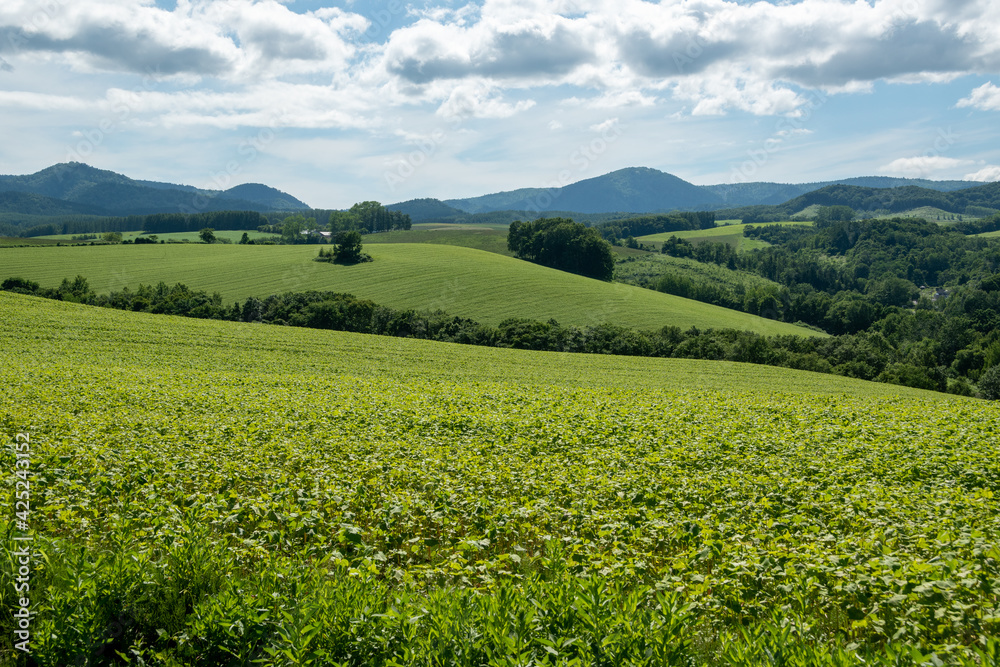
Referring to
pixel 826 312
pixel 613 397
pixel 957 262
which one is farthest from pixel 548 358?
pixel 957 262

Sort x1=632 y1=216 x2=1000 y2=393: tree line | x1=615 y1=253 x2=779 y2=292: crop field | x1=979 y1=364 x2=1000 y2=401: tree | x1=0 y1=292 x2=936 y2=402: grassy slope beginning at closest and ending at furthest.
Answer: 1. x1=0 y1=292 x2=936 y2=402: grassy slope
2. x1=979 y1=364 x2=1000 y2=401: tree
3. x1=632 y1=216 x2=1000 y2=393: tree line
4. x1=615 y1=253 x2=779 y2=292: crop field

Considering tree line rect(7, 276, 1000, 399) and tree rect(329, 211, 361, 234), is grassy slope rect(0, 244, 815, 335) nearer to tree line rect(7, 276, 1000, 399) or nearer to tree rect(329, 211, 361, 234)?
tree line rect(7, 276, 1000, 399)

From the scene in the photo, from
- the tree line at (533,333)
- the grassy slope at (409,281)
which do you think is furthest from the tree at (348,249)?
the tree line at (533,333)

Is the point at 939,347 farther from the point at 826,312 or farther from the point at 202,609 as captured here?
the point at 202,609

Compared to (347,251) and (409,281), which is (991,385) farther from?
(347,251)

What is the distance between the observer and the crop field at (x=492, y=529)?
17.0 ft

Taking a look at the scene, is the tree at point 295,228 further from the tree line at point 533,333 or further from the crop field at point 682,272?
the crop field at point 682,272

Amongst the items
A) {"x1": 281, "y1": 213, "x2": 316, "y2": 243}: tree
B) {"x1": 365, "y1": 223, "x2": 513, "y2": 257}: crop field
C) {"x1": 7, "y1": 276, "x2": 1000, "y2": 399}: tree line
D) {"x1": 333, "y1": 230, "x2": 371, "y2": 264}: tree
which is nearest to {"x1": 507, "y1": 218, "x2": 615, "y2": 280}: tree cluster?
{"x1": 365, "y1": 223, "x2": 513, "y2": 257}: crop field

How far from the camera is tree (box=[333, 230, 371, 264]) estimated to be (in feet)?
378

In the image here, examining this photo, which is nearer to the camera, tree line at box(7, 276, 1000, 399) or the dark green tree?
tree line at box(7, 276, 1000, 399)

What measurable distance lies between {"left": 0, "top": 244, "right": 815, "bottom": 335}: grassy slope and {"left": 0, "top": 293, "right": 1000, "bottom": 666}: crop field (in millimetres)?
66645

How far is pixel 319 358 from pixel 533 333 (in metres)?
36.5

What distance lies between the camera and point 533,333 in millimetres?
74625

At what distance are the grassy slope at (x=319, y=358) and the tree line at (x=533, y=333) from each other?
48.3ft
